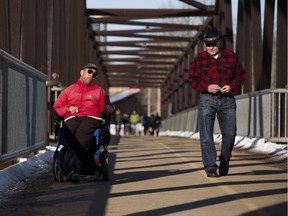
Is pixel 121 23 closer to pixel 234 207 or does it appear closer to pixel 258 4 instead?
pixel 258 4

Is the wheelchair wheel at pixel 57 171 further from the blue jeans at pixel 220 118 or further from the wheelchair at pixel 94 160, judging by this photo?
the blue jeans at pixel 220 118

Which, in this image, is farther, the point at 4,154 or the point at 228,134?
the point at 228,134

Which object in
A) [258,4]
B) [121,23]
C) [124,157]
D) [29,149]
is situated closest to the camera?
[29,149]

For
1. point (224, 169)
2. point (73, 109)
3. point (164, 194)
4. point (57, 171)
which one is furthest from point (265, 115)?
point (164, 194)

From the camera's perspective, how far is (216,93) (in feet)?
29.5

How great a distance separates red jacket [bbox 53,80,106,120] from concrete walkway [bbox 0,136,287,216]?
0.74 metres

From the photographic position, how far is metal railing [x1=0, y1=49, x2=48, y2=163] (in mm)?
8180

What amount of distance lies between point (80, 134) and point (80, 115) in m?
0.26

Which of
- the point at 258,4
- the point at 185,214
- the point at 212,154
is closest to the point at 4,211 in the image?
the point at 185,214

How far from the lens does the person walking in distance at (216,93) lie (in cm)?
892

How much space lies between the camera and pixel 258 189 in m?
7.53

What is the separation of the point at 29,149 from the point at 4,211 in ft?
13.4

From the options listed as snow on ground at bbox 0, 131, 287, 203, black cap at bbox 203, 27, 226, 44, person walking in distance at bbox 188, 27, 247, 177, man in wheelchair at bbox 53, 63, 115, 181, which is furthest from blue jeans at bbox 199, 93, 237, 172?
snow on ground at bbox 0, 131, 287, 203

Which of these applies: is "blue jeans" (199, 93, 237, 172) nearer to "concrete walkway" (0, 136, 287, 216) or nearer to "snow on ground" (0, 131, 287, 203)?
"concrete walkway" (0, 136, 287, 216)
